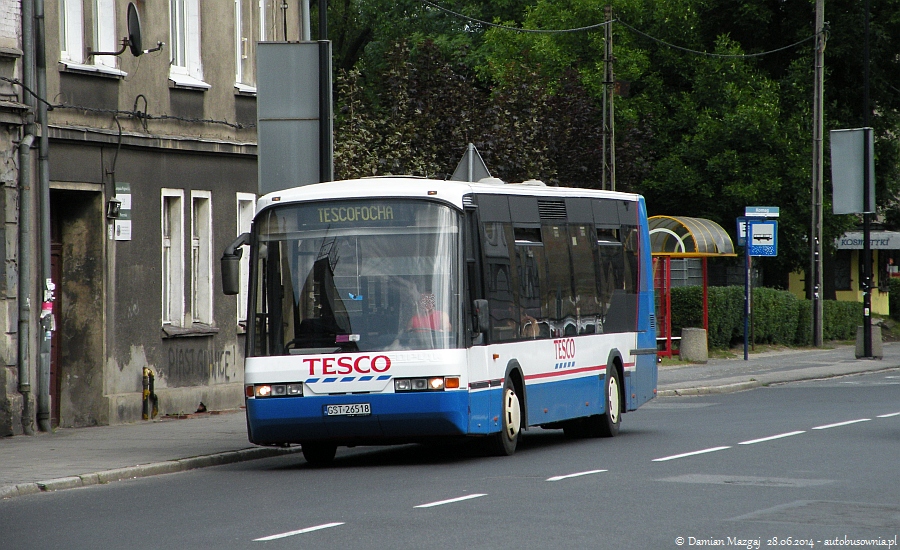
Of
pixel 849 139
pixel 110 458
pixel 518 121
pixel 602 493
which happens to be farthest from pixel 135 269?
pixel 849 139

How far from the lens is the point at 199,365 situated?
23.9m

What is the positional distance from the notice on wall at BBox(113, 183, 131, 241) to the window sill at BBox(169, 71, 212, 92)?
206 cm

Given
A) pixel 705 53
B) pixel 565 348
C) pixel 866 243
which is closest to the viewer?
pixel 565 348

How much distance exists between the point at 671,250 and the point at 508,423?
20.7 metres

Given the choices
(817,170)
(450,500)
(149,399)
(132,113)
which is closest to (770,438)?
(450,500)

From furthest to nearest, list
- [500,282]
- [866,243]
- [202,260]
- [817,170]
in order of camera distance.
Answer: [817,170]
[866,243]
[202,260]
[500,282]

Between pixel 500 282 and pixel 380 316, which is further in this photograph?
pixel 500 282

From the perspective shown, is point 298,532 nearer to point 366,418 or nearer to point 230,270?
point 366,418

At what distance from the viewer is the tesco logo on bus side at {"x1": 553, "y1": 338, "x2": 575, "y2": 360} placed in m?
17.6

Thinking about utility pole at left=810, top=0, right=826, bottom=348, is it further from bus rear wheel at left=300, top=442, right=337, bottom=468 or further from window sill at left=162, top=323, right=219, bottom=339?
bus rear wheel at left=300, top=442, right=337, bottom=468

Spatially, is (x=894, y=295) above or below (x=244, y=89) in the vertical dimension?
below

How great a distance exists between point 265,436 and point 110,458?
1.80m

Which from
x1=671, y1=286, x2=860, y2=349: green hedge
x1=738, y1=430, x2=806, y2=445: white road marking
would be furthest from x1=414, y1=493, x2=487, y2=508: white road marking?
x1=671, y1=286, x2=860, y2=349: green hedge

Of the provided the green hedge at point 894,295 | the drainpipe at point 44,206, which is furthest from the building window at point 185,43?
the green hedge at point 894,295
